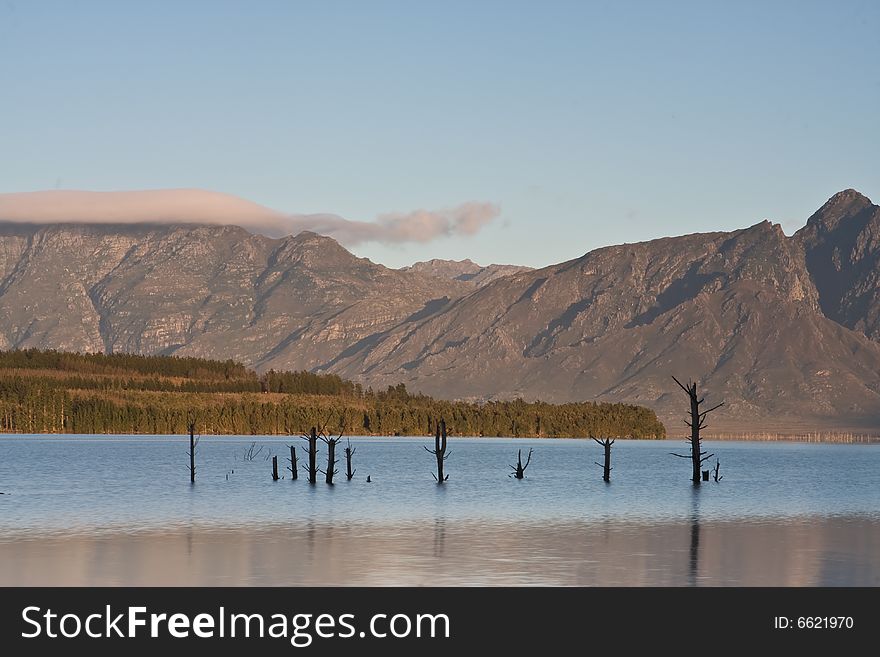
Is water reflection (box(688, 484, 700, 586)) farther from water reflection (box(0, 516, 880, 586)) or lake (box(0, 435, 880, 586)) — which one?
lake (box(0, 435, 880, 586))

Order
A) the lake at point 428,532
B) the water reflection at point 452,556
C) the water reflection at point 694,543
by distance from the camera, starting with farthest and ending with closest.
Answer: the water reflection at point 694,543, the lake at point 428,532, the water reflection at point 452,556

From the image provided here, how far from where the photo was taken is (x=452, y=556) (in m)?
53.9

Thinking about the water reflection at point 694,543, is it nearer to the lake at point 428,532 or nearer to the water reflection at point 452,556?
the water reflection at point 452,556

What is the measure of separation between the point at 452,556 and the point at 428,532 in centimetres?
1147

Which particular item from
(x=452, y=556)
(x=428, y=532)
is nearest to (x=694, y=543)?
(x=428, y=532)

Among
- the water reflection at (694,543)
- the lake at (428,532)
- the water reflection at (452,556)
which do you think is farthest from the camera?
the water reflection at (694,543)

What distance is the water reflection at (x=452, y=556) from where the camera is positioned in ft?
155

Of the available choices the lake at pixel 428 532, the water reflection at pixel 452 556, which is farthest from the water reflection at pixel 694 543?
the lake at pixel 428 532

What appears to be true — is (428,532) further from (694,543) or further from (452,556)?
(694,543)

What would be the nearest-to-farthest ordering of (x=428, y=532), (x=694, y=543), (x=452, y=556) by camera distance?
(x=452, y=556)
(x=694, y=543)
(x=428, y=532)

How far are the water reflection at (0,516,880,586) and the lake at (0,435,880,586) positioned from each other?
4.3 inches

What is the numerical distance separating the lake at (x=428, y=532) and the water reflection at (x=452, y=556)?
110 mm

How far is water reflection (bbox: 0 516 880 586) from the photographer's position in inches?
1855
